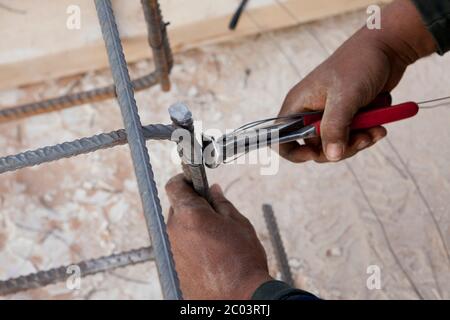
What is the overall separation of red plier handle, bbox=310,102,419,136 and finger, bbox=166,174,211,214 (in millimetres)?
272

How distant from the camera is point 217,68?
2012mm

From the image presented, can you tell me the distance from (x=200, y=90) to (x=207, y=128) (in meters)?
0.15

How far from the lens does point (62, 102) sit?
157 centimetres

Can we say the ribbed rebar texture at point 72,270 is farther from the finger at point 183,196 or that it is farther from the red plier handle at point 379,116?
the red plier handle at point 379,116

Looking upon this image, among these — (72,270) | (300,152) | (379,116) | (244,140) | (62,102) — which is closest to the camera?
(244,140)

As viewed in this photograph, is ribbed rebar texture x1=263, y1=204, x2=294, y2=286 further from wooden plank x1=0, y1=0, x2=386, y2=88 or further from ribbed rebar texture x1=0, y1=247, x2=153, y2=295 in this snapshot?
wooden plank x1=0, y1=0, x2=386, y2=88

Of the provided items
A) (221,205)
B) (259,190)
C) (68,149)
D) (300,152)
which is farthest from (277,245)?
(68,149)

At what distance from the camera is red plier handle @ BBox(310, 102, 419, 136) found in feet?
3.45

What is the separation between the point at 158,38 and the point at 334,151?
536 mm

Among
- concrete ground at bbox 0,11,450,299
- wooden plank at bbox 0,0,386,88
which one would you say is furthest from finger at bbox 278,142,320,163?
wooden plank at bbox 0,0,386,88

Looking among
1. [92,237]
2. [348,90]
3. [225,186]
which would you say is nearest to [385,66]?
[348,90]

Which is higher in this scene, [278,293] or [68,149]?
[68,149]

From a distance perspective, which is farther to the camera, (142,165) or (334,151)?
(334,151)

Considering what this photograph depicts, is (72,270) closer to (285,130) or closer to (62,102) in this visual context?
(62,102)
